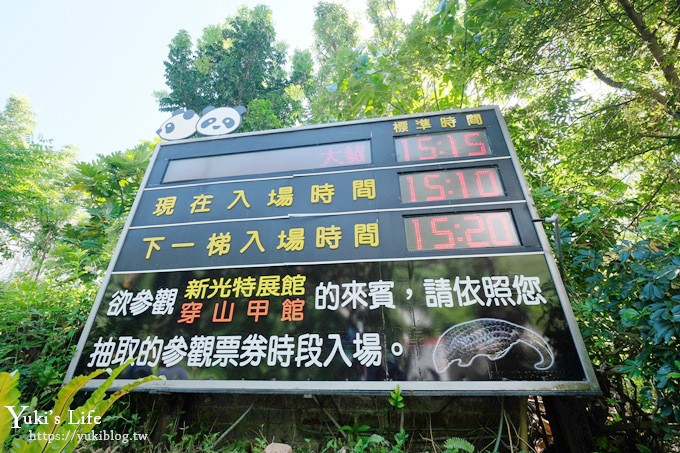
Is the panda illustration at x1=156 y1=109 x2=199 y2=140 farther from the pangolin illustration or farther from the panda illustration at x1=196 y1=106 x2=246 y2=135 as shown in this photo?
the pangolin illustration

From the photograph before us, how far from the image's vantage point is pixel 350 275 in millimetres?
2553

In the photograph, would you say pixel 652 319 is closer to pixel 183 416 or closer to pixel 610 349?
pixel 610 349

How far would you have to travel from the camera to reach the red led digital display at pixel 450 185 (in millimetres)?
Result: 2789

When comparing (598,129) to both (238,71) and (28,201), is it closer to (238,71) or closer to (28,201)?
(238,71)

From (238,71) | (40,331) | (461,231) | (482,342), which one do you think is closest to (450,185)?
(461,231)

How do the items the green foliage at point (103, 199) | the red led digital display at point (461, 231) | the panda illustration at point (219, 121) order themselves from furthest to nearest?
the green foliage at point (103, 199)
the panda illustration at point (219, 121)
the red led digital display at point (461, 231)

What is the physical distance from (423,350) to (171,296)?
2.20 meters

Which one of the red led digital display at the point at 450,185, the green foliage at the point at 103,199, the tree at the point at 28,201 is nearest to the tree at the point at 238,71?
the tree at the point at 28,201

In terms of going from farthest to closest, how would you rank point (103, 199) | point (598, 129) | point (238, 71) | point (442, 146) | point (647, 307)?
point (238, 71) → point (103, 199) → point (598, 129) → point (442, 146) → point (647, 307)

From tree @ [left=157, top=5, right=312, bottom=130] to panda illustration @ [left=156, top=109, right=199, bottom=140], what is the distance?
5910 mm

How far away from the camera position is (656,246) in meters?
2.04

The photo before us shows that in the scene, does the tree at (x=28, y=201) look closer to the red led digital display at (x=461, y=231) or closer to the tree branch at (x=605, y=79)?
the red led digital display at (x=461, y=231)

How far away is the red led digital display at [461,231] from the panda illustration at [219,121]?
2800mm

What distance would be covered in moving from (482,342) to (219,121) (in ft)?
13.2
